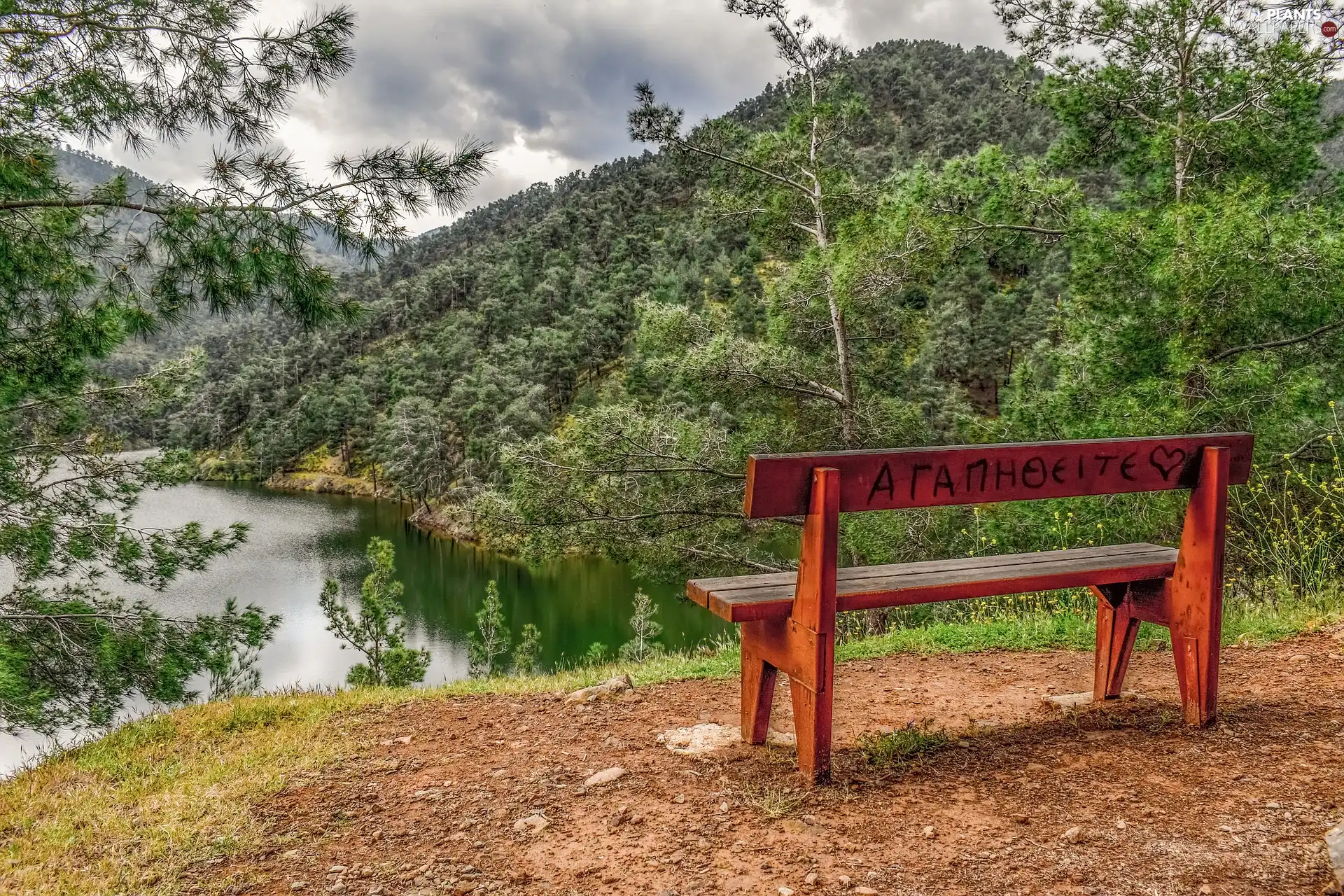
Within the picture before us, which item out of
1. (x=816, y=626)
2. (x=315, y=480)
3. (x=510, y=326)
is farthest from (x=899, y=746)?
(x=510, y=326)

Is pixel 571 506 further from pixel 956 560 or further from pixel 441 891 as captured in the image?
pixel 441 891

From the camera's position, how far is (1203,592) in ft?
9.14

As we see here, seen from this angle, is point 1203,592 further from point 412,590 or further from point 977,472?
point 412,590

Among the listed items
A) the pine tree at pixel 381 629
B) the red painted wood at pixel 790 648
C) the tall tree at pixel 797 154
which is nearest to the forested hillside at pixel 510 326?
Result: the pine tree at pixel 381 629

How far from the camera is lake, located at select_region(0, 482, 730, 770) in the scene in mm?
22156

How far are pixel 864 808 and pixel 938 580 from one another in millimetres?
833

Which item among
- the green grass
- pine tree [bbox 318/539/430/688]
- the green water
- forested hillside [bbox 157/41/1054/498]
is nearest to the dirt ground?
the green grass

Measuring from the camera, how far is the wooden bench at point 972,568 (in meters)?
2.40

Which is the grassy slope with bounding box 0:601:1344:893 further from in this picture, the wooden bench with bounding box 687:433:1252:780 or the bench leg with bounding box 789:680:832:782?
the bench leg with bounding box 789:680:832:782

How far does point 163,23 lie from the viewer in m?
3.85

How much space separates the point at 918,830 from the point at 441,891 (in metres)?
1.34

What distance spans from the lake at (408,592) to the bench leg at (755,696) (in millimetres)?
8482

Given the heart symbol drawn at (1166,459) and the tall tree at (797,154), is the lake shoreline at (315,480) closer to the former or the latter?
the tall tree at (797,154)

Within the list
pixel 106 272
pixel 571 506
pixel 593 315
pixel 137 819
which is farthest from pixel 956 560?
pixel 593 315
